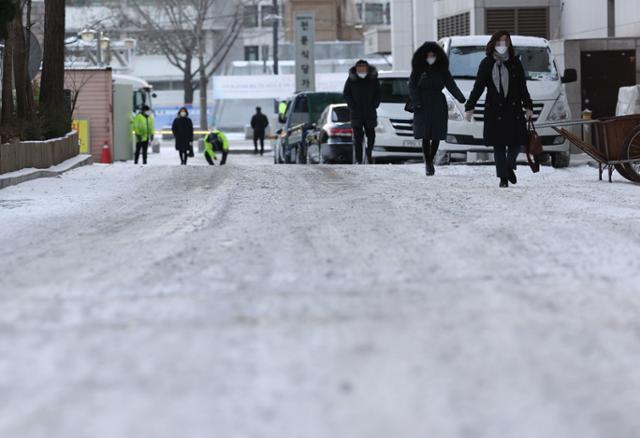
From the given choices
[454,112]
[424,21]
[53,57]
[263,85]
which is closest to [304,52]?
[424,21]

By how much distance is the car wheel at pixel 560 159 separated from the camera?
22062mm

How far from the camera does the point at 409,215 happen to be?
10.8 meters

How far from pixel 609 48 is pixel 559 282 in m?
24.0

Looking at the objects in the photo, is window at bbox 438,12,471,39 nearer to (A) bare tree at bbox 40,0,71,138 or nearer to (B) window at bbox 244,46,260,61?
(A) bare tree at bbox 40,0,71,138

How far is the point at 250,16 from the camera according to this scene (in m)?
86.0

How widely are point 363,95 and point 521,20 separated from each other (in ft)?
54.3

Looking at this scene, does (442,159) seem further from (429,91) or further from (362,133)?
(429,91)

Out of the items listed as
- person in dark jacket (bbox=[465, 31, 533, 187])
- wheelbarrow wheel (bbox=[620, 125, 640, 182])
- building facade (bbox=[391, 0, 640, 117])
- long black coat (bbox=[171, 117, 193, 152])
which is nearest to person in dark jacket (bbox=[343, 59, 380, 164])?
wheelbarrow wheel (bbox=[620, 125, 640, 182])

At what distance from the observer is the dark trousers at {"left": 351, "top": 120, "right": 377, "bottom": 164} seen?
2088 cm

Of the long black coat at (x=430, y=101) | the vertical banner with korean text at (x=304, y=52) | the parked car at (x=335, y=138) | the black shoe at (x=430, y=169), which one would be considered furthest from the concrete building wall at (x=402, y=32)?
the long black coat at (x=430, y=101)

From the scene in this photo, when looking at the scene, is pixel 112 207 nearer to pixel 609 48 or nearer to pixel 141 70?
pixel 609 48

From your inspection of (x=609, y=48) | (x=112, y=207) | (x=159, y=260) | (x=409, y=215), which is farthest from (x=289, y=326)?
(x=609, y=48)

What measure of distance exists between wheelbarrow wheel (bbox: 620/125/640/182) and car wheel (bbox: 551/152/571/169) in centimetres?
624

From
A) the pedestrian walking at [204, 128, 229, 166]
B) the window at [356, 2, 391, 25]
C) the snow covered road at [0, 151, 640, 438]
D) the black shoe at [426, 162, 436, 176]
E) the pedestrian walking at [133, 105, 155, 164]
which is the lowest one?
the snow covered road at [0, 151, 640, 438]
